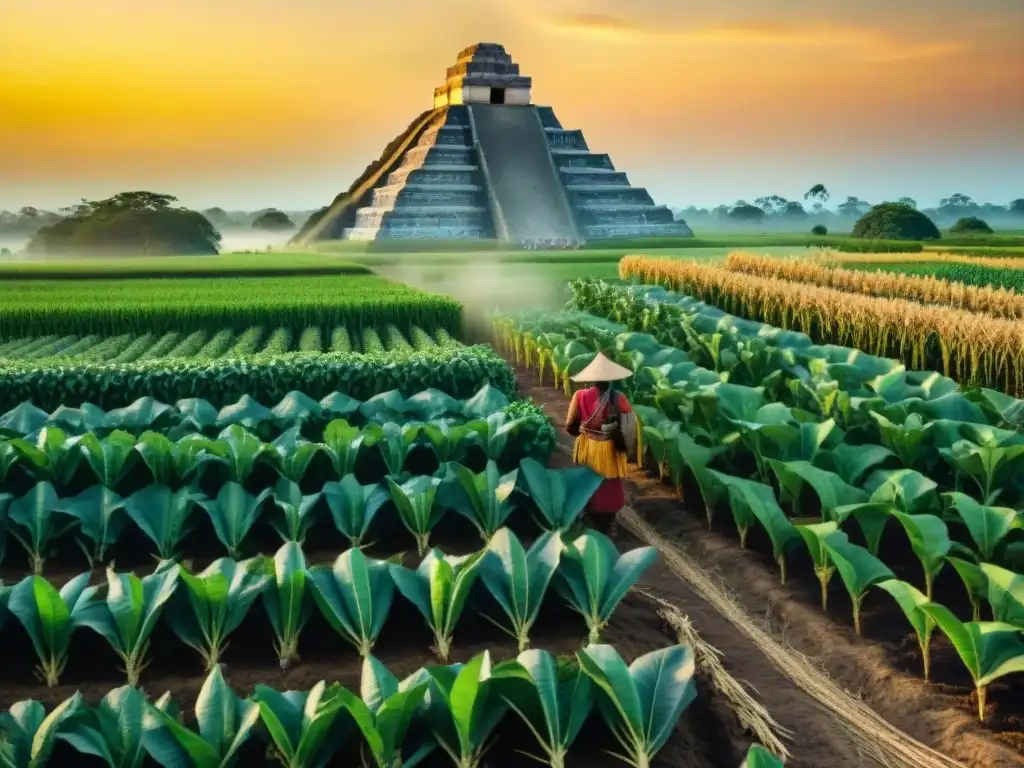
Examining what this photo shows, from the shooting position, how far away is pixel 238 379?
11.2m

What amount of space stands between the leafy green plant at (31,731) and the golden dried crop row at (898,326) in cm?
1123

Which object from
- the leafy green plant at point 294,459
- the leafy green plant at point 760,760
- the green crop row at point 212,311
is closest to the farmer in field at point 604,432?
the leafy green plant at point 294,459

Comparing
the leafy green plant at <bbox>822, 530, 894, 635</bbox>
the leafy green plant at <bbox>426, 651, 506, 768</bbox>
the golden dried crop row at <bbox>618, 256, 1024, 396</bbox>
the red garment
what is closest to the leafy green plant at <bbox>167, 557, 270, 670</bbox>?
the leafy green plant at <bbox>426, 651, 506, 768</bbox>

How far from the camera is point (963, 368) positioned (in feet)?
43.5

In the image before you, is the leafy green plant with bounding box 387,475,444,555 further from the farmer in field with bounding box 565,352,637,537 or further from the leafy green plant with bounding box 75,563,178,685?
the leafy green plant with bounding box 75,563,178,685

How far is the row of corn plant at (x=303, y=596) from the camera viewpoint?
495 cm

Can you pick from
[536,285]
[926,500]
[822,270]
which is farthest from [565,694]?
[536,285]

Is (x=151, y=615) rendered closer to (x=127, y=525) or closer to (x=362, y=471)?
(x=127, y=525)

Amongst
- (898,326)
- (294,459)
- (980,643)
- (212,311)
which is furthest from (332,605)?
(212,311)

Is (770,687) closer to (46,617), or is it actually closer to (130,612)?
(130,612)

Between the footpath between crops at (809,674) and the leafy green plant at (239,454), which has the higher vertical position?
the leafy green plant at (239,454)

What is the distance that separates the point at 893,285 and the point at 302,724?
60.5 feet

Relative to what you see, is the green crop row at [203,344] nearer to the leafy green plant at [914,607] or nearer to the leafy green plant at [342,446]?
the leafy green plant at [342,446]

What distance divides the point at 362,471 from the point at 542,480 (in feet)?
6.69
